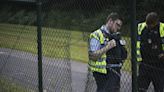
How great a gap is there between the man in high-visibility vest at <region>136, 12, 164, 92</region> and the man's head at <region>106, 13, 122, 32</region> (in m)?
0.74

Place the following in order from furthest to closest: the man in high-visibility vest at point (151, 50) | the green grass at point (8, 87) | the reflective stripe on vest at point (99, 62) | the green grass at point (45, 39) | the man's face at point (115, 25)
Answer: the green grass at point (8, 87) < the green grass at point (45, 39) < the man in high-visibility vest at point (151, 50) < the reflective stripe on vest at point (99, 62) < the man's face at point (115, 25)

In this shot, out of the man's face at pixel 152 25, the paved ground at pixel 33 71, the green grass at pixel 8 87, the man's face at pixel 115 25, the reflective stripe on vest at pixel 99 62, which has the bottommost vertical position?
the green grass at pixel 8 87

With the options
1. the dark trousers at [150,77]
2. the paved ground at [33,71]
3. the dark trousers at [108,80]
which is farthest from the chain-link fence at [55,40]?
the dark trousers at [150,77]

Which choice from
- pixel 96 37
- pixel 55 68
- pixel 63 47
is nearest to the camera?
pixel 96 37

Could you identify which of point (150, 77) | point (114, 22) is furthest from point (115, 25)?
point (150, 77)

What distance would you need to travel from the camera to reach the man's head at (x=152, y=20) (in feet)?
19.8

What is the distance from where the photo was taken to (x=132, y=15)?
4371 millimetres

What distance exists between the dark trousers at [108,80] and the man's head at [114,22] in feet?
1.79

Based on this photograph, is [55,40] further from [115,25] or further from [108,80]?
[115,25]

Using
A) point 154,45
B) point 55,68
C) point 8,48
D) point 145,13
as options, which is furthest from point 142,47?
point 8,48

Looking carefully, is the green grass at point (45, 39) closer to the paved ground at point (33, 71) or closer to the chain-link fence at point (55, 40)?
the chain-link fence at point (55, 40)

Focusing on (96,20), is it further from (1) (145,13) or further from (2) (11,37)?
(2) (11,37)

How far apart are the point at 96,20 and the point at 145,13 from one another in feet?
2.10

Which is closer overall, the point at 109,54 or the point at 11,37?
the point at 109,54
